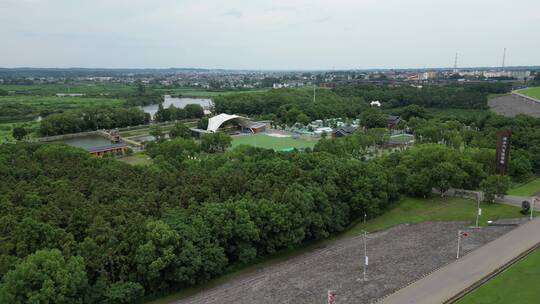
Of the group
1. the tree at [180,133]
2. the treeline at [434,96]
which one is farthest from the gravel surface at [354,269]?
the treeline at [434,96]

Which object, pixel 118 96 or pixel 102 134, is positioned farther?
pixel 118 96

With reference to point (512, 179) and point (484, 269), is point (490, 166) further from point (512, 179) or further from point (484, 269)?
point (484, 269)

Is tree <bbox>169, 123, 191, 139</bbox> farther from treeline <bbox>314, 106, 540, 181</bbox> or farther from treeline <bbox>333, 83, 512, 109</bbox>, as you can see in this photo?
treeline <bbox>333, 83, 512, 109</bbox>

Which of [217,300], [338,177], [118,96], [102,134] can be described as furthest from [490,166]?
[118,96]

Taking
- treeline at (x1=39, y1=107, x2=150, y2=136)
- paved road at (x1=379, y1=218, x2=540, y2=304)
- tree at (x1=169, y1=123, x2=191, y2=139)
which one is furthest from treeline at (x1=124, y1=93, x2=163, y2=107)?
paved road at (x1=379, y1=218, x2=540, y2=304)

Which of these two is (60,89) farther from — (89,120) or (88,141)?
(88,141)

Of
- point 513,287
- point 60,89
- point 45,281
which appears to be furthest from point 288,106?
point 60,89

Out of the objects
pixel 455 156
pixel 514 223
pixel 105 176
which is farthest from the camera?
pixel 455 156
